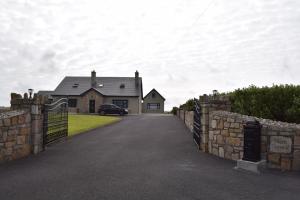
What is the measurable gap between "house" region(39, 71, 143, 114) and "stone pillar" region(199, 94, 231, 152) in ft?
117

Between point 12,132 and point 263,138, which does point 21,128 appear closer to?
point 12,132

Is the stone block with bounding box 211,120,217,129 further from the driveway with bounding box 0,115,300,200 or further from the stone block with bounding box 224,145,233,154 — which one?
the driveway with bounding box 0,115,300,200

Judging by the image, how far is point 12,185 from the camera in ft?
18.6

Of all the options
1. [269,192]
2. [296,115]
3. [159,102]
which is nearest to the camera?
[269,192]

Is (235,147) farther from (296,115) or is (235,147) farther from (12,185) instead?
(12,185)

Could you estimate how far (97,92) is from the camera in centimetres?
4456

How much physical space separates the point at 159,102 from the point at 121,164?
170ft

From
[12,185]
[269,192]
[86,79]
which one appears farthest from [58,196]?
[86,79]

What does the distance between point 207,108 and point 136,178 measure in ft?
15.0

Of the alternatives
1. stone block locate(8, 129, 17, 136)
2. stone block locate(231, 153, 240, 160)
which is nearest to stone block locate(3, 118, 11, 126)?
stone block locate(8, 129, 17, 136)

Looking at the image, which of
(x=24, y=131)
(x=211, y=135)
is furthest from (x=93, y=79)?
(x=211, y=135)

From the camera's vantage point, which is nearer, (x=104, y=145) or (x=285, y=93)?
(x=285, y=93)

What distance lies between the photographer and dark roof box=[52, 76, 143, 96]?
4634 cm

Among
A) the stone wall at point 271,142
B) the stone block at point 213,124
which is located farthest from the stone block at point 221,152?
the stone block at point 213,124
